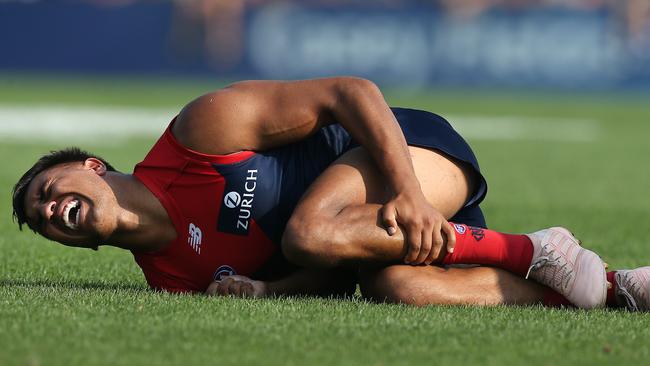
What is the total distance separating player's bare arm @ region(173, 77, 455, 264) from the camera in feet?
15.5

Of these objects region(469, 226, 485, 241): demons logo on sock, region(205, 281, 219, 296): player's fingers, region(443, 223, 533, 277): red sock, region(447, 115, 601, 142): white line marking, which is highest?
region(469, 226, 485, 241): demons logo on sock

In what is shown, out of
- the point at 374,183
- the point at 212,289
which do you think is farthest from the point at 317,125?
the point at 212,289

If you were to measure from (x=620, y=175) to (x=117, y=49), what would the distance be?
56.1ft

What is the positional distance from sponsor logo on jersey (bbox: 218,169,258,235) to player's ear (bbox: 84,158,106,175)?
54 centimetres

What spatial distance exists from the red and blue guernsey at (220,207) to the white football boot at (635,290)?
4.21 feet

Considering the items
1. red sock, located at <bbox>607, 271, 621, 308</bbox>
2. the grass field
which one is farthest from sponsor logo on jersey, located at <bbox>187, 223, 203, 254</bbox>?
red sock, located at <bbox>607, 271, 621, 308</bbox>

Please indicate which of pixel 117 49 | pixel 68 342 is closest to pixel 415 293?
pixel 68 342

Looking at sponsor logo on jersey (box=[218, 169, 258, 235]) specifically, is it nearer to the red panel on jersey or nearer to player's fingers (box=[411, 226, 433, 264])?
the red panel on jersey

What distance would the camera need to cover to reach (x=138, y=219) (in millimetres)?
4906

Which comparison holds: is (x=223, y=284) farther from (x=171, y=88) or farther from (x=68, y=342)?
(x=171, y=88)

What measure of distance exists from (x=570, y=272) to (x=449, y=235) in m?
0.50

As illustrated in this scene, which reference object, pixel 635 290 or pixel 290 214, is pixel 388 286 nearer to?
pixel 290 214

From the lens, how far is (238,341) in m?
3.94

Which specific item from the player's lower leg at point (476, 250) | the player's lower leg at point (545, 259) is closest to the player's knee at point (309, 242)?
the player's lower leg at point (476, 250)
